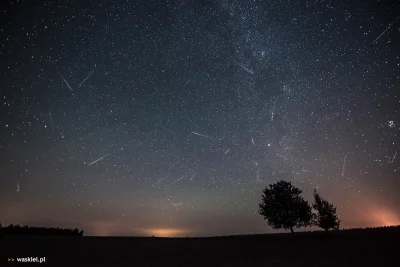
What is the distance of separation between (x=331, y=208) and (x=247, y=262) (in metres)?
28.8

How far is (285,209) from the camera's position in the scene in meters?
39.4

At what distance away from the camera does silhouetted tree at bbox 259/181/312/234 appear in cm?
3884

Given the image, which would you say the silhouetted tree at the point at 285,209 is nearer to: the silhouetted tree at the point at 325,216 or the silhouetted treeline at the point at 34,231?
the silhouetted tree at the point at 325,216

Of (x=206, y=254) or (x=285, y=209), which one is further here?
(x=285, y=209)

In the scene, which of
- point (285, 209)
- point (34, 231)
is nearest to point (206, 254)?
point (285, 209)

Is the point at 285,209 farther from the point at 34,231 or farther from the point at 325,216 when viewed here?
the point at 34,231

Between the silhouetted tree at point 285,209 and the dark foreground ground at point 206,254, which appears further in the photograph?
the silhouetted tree at point 285,209

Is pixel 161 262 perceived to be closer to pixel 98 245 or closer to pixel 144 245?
pixel 144 245

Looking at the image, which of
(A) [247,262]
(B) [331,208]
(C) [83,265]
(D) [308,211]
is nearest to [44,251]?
(C) [83,265]

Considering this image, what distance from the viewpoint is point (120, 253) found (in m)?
25.5

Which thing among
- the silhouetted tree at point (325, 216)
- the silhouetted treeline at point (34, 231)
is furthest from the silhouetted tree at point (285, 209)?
the silhouetted treeline at point (34, 231)

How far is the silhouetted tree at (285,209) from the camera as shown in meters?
38.8

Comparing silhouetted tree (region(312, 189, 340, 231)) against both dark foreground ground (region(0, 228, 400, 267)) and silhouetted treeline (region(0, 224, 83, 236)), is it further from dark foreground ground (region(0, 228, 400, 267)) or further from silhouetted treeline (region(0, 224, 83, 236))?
silhouetted treeline (region(0, 224, 83, 236))

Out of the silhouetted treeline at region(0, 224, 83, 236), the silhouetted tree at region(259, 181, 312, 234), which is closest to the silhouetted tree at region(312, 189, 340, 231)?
the silhouetted tree at region(259, 181, 312, 234)
